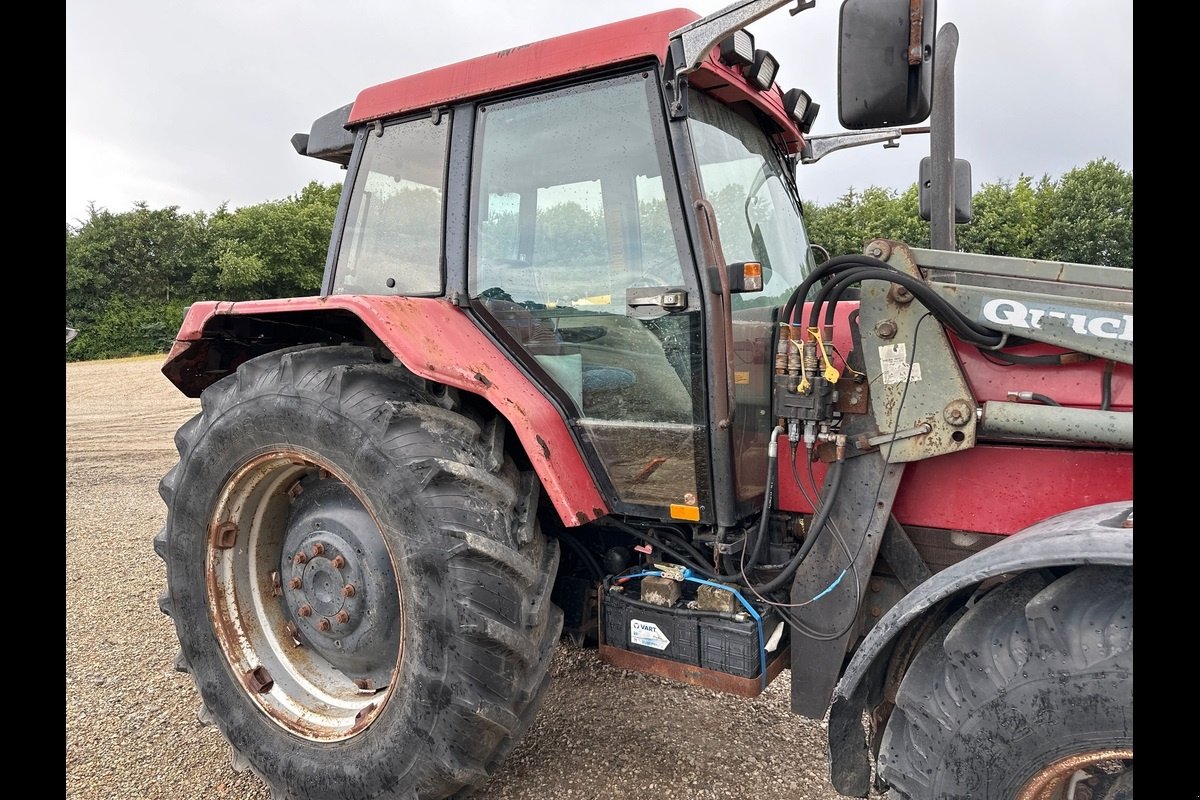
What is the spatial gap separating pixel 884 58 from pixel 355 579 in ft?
6.97

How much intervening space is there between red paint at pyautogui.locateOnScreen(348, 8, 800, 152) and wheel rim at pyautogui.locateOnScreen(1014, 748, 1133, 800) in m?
1.94

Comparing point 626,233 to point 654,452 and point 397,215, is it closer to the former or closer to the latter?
point 654,452

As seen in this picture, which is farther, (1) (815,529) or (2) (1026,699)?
(1) (815,529)

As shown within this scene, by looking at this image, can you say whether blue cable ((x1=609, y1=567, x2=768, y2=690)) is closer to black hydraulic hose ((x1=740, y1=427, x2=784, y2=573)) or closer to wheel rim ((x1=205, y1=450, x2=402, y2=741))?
black hydraulic hose ((x1=740, y1=427, x2=784, y2=573))

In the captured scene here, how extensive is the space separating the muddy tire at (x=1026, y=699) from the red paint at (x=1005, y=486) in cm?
36

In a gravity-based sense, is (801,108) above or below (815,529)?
above

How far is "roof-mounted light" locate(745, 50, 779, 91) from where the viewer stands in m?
2.31

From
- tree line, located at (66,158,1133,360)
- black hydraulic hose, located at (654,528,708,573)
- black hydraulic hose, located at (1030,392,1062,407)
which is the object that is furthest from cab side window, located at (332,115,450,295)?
tree line, located at (66,158,1133,360)

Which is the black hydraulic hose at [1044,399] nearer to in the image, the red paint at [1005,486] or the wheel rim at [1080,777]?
the red paint at [1005,486]

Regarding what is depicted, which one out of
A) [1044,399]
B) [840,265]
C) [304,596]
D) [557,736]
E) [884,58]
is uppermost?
[884,58]

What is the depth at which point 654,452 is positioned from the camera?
2.34 m

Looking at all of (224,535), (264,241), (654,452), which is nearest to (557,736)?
(654,452)

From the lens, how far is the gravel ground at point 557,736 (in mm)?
2588
